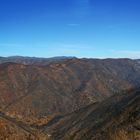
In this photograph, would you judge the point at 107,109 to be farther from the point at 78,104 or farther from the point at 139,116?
the point at 78,104

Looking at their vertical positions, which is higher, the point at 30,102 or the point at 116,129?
the point at 116,129

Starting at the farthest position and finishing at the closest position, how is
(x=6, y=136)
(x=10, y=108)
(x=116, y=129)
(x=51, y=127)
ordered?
(x=10, y=108) → (x=51, y=127) → (x=6, y=136) → (x=116, y=129)

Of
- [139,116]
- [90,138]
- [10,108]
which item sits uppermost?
[139,116]

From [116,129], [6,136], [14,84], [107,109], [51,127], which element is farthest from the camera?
[14,84]

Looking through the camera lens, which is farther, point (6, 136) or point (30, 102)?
point (30, 102)

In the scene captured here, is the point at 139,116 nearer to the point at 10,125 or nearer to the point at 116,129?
the point at 116,129

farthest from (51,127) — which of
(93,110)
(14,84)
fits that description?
(14,84)
